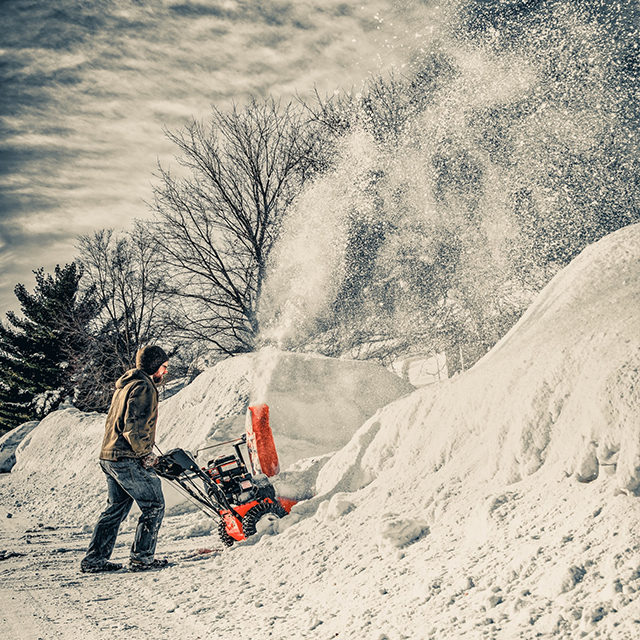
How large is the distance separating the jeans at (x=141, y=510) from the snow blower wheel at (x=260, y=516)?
0.76m

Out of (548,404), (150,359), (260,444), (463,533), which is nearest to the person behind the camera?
(463,533)

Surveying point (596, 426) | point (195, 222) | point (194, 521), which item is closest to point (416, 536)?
point (596, 426)

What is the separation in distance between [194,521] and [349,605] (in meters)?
3.98

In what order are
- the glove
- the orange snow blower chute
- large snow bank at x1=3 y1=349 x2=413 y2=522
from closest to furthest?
the glove
the orange snow blower chute
large snow bank at x1=3 y1=349 x2=413 y2=522

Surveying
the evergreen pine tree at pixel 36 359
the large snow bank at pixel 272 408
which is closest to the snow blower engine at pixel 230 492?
the large snow bank at pixel 272 408

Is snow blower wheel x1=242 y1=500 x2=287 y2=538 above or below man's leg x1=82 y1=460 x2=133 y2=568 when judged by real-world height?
below

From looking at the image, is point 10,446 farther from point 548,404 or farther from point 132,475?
point 548,404

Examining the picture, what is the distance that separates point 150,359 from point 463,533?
310 cm

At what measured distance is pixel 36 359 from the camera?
2764 centimetres

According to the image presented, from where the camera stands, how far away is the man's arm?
4.07 metres

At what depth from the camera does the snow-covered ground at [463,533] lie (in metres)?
2.07

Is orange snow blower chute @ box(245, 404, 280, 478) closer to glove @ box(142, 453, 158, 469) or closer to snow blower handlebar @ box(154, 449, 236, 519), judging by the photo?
snow blower handlebar @ box(154, 449, 236, 519)

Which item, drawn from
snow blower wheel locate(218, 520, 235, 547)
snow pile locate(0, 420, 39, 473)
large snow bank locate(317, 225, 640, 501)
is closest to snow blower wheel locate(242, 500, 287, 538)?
snow blower wheel locate(218, 520, 235, 547)

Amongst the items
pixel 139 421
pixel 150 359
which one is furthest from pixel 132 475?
pixel 150 359
